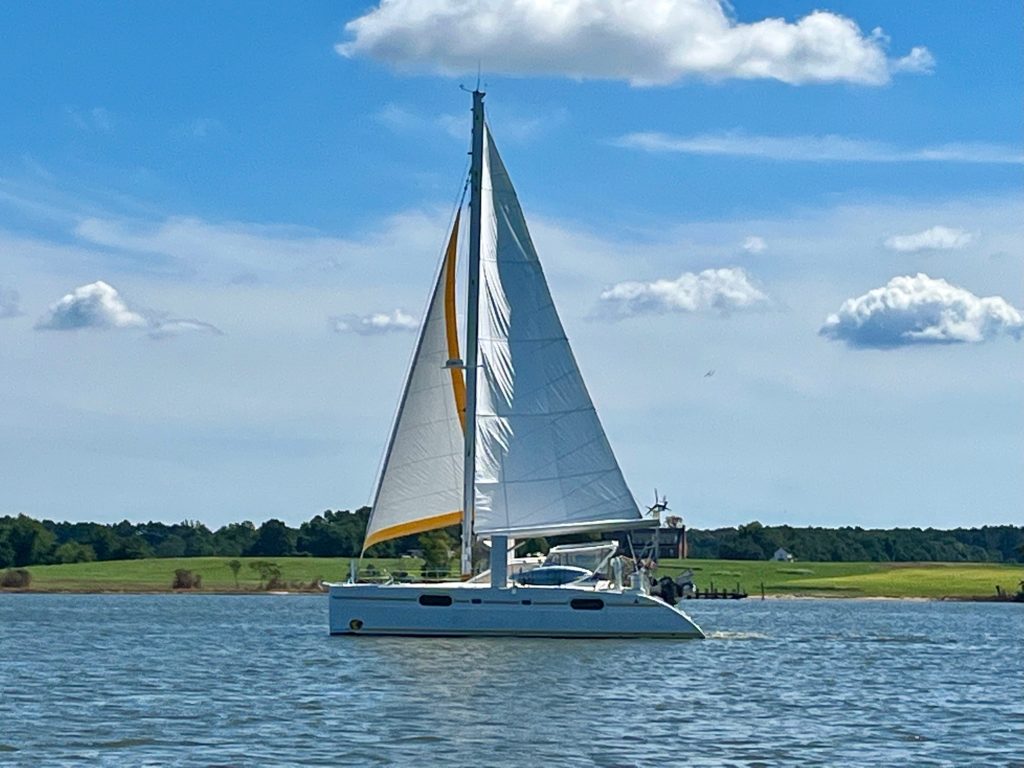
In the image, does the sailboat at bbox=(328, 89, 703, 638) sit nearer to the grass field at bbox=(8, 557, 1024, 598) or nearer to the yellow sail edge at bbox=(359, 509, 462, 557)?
the yellow sail edge at bbox=(359, 509, 462, 557)

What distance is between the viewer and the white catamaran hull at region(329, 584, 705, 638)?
5769cm

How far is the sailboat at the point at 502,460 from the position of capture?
58.8 m

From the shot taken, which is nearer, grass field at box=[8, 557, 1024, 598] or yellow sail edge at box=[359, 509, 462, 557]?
yellow sail edge at box=[359, 509, 462, 557]

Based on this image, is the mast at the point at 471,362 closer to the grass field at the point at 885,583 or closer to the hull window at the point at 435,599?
the hull window at the point at 435,599

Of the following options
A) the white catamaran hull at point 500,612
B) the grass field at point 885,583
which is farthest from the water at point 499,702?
the grass field at point 885,583

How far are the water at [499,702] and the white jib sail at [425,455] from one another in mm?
4342

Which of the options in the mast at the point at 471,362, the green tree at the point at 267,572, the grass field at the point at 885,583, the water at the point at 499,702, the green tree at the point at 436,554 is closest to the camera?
the water at the point at 499,702

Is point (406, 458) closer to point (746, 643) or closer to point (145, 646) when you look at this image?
point (145, 646)

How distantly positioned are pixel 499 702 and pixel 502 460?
1802cm

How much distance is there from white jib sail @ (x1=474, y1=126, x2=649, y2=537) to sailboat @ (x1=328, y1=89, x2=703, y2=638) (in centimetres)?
3

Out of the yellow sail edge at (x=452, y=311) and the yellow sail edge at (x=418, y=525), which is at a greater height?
the yellow sail edge at (x=452, y=311)

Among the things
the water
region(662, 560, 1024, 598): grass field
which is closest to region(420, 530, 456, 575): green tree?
the water

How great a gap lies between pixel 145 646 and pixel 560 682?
23297 mm

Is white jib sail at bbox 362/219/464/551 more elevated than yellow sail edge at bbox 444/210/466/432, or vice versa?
yellow sail edge at bbox 444/210/466/432
